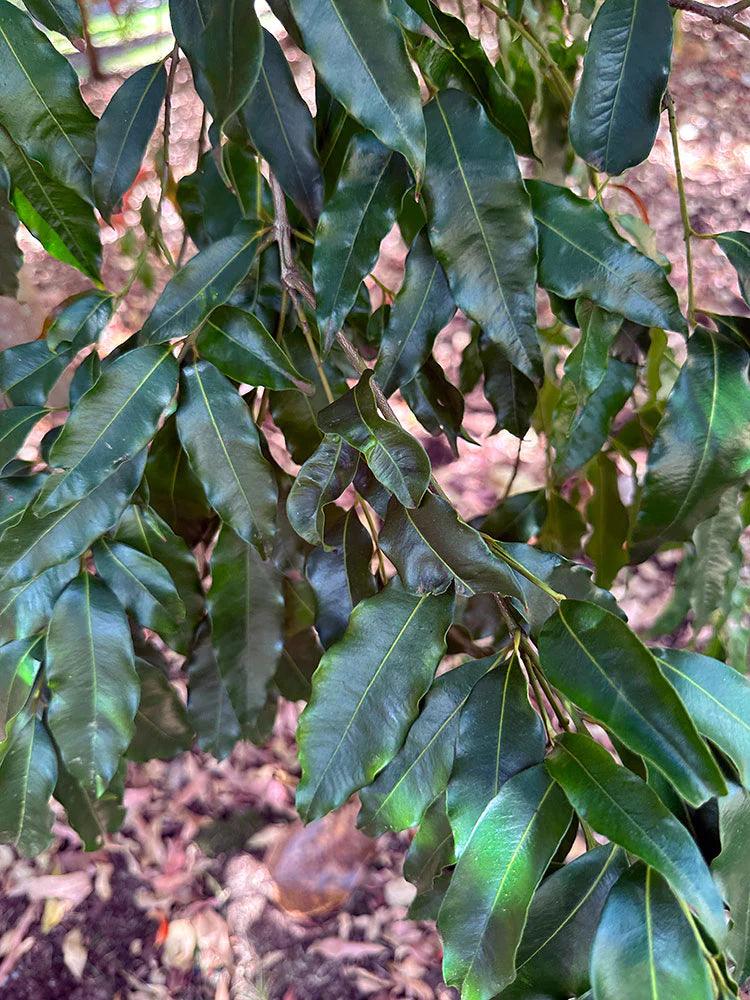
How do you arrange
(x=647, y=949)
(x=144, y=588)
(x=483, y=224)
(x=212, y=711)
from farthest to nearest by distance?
1. (x=212, y=711)
2. (x=144, y=588)
3. (x=483, y=224)
4. (x=647, y=949)

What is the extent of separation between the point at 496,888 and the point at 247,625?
326 millimetres

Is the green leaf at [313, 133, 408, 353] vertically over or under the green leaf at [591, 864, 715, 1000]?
over

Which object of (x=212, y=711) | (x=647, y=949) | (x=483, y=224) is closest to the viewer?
(x=647, y=949)

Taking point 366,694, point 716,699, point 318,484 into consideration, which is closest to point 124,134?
point 318,484

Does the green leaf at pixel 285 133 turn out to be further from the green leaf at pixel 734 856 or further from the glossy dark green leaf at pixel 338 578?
the green leaf at pixel 734 856

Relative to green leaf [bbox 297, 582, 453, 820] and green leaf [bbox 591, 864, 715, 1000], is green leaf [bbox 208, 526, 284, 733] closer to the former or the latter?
green leaf [bbox 297, 582, 453, 820]

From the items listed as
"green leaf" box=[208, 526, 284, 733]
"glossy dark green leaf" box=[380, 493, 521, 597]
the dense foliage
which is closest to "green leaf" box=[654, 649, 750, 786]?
the dense foliage

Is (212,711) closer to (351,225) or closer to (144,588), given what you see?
(144,588)

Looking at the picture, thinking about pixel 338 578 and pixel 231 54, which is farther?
pixel 338 578

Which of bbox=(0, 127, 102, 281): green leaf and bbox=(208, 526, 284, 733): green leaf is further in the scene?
bbox=(208, 526, 284, 733): green leaf

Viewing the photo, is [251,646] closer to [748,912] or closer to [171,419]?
[171,419]

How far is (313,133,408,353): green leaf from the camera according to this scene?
0.52 metres

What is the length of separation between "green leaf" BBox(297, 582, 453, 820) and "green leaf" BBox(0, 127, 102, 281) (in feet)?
1.00

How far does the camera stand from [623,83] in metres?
0.50
